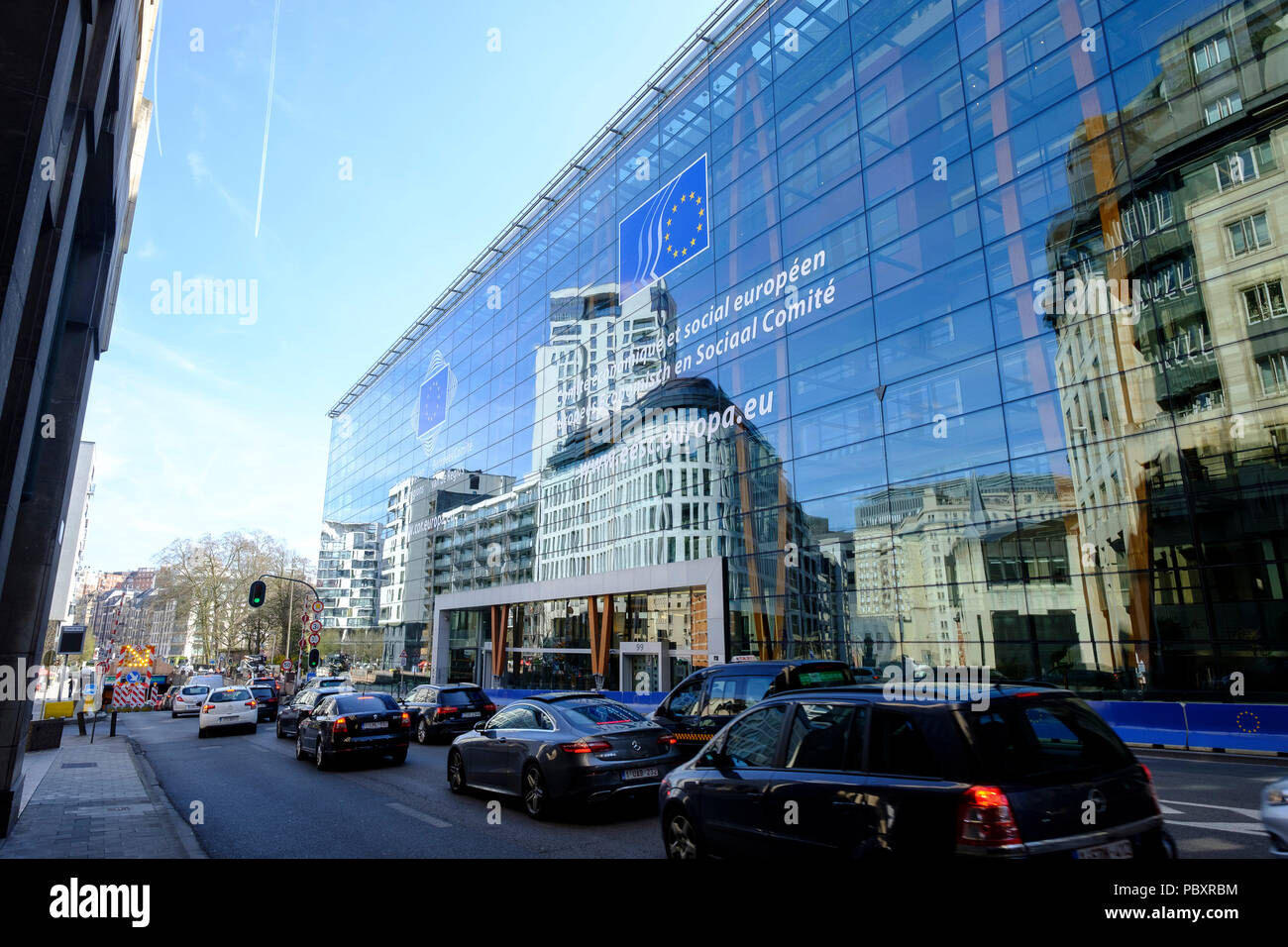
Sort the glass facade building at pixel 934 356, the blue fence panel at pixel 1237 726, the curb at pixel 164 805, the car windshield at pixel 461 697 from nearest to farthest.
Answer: the curb at pixel 164 805 < the blue fence panel at pixel 1237 726 < the glass facade building at pixel 934 356 < the car windshield at pixel 461 697

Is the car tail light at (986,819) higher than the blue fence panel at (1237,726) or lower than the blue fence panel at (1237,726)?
higher

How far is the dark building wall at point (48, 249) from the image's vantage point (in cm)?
575

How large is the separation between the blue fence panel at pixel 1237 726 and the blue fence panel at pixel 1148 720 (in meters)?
0.23

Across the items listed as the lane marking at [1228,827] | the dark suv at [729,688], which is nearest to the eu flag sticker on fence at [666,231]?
the dark suv at [729,688]

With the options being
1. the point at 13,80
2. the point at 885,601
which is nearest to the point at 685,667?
the point at 885,601

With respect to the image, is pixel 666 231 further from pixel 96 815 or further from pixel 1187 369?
pixel 96 815

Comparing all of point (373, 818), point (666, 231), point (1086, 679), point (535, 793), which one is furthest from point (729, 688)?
point (666, 231)

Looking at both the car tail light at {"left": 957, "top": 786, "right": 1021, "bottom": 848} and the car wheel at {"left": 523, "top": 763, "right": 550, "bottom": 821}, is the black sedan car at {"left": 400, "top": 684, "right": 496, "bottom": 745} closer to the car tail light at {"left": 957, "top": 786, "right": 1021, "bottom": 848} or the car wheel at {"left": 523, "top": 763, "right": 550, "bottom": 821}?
the car wheel at {"left": 523, "top": 763, "right": 550, "bottom": 821}

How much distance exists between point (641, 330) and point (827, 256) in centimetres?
1106

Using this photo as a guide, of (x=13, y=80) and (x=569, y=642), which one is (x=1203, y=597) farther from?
(x=569, y=642)

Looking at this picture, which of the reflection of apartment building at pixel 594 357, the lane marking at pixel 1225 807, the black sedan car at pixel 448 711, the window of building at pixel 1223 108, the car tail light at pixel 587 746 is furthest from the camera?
the reflection of apartment building at pixel 594 357

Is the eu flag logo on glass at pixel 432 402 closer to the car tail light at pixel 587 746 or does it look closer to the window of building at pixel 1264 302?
the window of building at pixel 1264 302

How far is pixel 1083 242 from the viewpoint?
20203 mm

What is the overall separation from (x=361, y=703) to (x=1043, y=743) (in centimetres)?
1388
